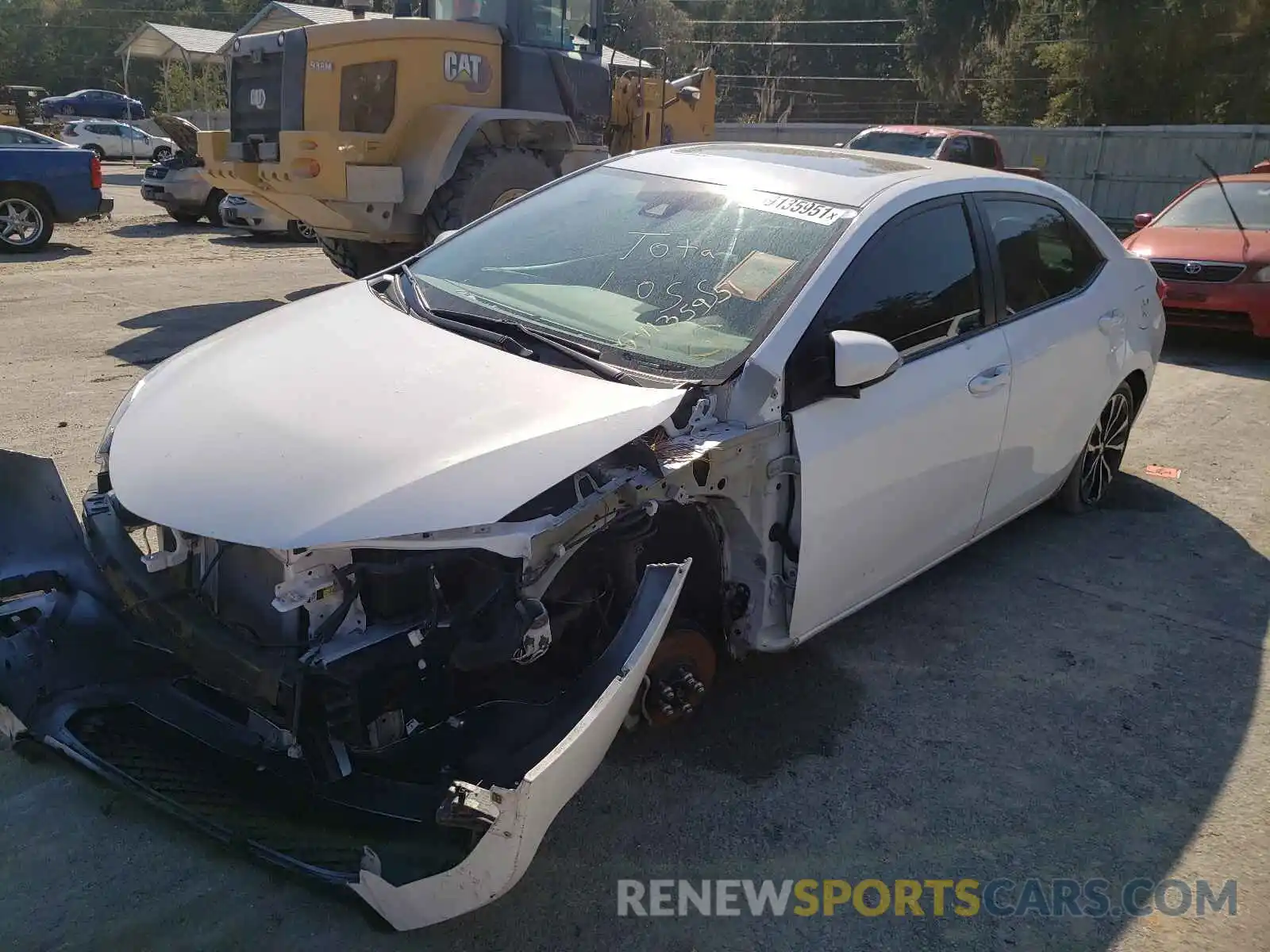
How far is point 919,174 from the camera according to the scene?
375 cm

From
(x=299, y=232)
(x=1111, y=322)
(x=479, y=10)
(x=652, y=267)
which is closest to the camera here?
(x=652, y=267)

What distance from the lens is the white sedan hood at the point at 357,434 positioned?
2250mm

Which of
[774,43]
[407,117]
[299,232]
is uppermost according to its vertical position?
[774,43]

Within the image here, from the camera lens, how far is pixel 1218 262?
8578 millimetres

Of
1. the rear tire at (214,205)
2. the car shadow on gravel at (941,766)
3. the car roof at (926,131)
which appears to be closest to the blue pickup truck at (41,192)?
the rear tire at (214,205)

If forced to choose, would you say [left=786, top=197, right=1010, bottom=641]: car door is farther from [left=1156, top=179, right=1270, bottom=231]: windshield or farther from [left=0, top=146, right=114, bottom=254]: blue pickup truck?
[left=0, top=146, right=114, bottom=254]: blue pickup truck

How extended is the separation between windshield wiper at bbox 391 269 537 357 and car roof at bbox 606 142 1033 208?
42.0 inches

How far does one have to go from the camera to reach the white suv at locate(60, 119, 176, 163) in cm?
3209

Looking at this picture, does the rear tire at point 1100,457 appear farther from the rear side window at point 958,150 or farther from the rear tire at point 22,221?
the rear tire at point 22,221

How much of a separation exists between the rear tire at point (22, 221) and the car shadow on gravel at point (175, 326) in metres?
4.56

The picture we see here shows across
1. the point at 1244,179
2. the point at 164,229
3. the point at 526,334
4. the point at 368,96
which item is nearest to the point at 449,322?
the point at 526,334

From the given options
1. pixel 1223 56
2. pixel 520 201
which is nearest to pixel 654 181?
pixel 520 201
